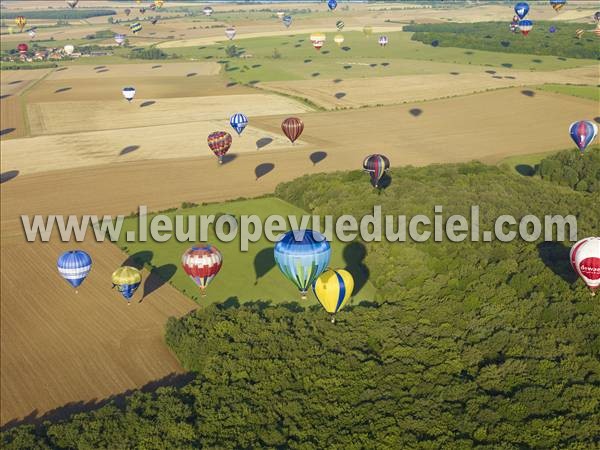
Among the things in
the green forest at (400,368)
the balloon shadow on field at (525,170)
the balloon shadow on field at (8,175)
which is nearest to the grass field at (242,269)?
the green forest at (400,368)

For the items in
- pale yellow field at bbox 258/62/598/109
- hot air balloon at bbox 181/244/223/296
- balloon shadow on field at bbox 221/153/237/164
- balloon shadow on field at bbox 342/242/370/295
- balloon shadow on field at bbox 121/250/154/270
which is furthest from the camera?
pale yellow field at bbox 258/62/598/109

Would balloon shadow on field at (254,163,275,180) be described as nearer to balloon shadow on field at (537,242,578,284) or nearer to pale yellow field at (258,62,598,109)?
balloon shadow on field at (537,242,578,284)

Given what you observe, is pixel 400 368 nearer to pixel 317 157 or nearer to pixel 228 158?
pixel 317 157

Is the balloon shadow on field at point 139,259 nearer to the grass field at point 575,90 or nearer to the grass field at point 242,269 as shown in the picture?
the grass field at point 242,269

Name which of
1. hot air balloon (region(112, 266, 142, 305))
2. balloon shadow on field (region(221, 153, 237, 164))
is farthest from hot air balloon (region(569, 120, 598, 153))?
hot air balloon (region(112, 266, 142, 305))

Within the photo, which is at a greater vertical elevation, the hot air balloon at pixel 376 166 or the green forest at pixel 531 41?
the hot air balloon at pixel 376 166

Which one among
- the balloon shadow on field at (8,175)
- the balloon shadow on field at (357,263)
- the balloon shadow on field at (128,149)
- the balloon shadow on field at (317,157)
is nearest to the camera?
the balloon shadow on field at (357,263)

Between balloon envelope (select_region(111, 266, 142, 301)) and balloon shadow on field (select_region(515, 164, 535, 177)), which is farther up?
balloon envelope (select_region(111, 266, 142, 301))
